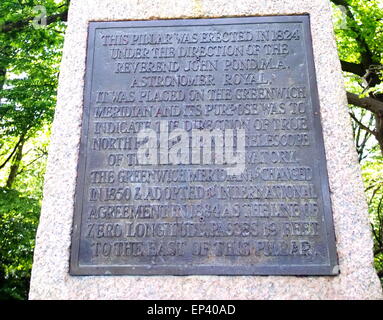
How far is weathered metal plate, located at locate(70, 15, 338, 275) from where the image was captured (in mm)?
2543

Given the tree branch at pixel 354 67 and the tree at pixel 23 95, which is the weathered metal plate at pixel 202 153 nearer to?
the tree at pixel 23 95

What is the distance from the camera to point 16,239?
6.36 meters

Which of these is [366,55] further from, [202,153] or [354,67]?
[202,153]

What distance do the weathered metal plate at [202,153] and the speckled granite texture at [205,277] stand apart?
0.08 metres

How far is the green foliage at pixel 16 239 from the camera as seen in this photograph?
585 cm

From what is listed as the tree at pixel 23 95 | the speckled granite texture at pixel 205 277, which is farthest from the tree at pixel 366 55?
the tree at pixel 23 95

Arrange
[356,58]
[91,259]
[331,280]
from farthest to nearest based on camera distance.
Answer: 1. [356,58]
2. [91,259]
3. [331,280]

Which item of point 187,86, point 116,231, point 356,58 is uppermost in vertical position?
point 356,58

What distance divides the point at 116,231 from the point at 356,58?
10.6 m

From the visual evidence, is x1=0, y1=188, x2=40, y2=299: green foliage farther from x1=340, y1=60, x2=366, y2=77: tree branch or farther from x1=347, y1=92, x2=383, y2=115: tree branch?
x1=340, y1=60, x2=366, y2=77: tree branch

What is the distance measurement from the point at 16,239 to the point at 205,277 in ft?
17.7

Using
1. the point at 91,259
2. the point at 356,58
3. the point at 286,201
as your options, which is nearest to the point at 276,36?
the point at 286,201

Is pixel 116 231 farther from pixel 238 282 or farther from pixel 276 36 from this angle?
pixel 276 36

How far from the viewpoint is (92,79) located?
10.1 feet
